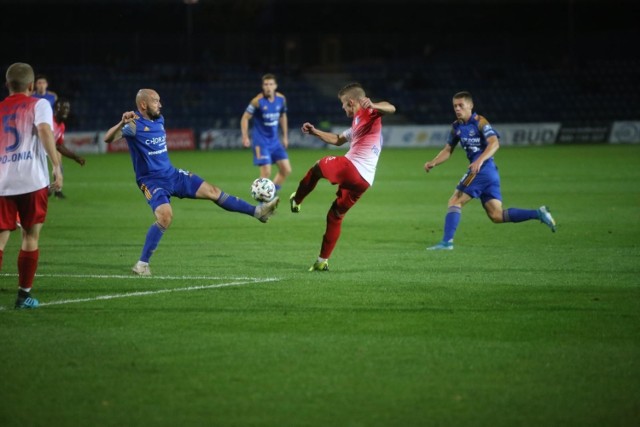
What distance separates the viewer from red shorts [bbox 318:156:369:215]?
1077 cm

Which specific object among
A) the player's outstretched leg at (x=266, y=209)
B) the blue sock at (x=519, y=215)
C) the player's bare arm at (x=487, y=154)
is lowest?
the blue sock at (x=519, y=215)

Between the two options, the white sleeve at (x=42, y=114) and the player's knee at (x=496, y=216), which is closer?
the white sleeve at (x=42, y=114)

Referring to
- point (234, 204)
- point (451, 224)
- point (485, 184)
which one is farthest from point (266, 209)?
point (485, 184)

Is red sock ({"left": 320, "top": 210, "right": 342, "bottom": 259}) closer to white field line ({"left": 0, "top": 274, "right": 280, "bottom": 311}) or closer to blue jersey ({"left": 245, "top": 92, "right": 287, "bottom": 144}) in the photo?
white field line ({"left": 0, "top": 274, "right": 280, "bottom": 311})

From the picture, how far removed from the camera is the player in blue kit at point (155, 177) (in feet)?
34.9

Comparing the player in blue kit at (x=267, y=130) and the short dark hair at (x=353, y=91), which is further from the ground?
the short dark hair at (x=353, y=91)

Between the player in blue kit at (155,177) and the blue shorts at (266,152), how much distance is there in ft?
29.9

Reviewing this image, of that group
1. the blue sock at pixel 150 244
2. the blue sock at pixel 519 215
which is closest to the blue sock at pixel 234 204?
the blue sock at pixel 150 244

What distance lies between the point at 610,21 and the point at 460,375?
195 ft

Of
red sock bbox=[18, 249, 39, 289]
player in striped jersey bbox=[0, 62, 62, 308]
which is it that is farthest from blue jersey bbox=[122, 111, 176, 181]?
red sock bbox=[18, 249, 39, 289]

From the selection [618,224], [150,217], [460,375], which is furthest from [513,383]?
[150,217]

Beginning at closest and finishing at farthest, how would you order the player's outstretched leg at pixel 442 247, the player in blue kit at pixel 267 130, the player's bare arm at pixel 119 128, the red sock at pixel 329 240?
1. the player's bare arm at pixel 119 128
2. the red sock at pixel 329 240
3. the player's outstretched leg at pixel 442 247
4. the player in blue kit at pixel 267 130

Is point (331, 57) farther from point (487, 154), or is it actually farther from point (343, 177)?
point (343, 177)

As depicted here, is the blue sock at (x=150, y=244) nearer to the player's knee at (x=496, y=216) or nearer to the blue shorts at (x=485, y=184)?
the blue shorts at (x=485, y=184)
